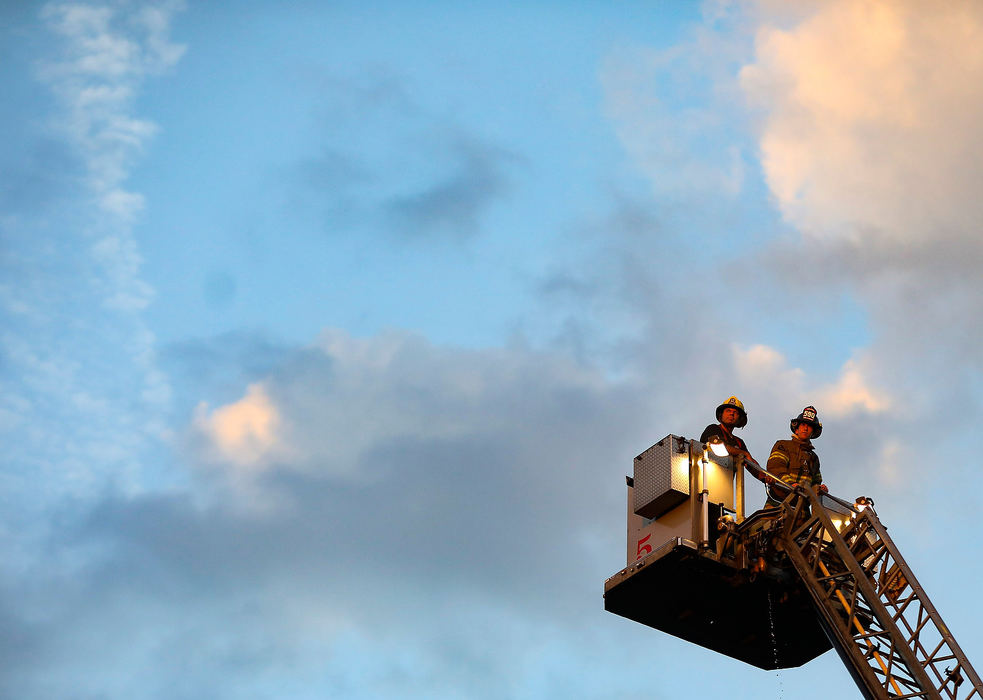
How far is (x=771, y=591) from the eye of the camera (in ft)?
81.4

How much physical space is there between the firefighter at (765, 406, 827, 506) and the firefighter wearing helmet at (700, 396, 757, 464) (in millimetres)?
718

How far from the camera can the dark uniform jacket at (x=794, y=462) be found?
26578 millimetres

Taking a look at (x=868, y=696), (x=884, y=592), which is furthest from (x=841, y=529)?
(x=868, y=696)

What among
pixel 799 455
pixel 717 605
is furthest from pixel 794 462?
pixel 717 605

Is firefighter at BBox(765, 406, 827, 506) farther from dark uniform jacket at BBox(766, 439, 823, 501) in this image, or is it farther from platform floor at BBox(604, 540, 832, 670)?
platform floor at BBox(604, 540, 832, 670)

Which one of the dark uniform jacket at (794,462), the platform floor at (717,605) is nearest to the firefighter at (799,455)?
the dark uniform jacket at (794,462)

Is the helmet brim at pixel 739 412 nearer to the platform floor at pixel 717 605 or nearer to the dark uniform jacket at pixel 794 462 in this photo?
the dark uniform jacket at pixel 794 462

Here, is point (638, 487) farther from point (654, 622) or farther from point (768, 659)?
point (768, 659)

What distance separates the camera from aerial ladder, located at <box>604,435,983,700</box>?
870 inches

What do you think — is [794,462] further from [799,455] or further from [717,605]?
[717,605]

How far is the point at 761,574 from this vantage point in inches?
960

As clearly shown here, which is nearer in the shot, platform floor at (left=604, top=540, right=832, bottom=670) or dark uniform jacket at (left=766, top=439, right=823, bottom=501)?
platform floor at (left=604, top=540, right=832, bottom=670)

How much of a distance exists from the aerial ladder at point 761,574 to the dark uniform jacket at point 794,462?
0.80m

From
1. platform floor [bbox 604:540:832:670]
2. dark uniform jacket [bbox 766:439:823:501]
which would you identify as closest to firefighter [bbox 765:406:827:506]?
dark uniform jacket [bbox 766:439:823:501]
